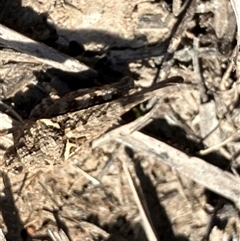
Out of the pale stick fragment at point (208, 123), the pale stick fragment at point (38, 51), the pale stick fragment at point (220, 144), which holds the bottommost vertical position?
the pale stick fragment at point (220, 144)

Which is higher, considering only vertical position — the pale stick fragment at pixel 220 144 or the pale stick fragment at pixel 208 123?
the pale stick fragment at pixel 208 123

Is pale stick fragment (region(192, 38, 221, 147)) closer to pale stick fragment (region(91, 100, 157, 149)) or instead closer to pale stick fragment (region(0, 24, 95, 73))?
pale stick fragment (region(91, 100, 157, 149))

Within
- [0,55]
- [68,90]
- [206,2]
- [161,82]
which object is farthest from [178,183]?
[0,55]

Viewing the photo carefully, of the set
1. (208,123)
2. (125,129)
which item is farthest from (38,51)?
(208,123)

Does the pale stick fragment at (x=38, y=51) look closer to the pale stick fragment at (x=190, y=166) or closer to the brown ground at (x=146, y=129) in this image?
the brown ground at (x=146, y=129)

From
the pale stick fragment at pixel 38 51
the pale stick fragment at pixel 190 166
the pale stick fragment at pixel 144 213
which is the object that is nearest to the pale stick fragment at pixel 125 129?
the pale stick fragment at pixel 190 166

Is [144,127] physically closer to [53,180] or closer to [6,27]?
[53,180]
